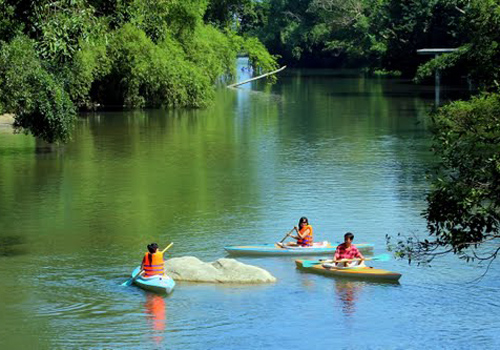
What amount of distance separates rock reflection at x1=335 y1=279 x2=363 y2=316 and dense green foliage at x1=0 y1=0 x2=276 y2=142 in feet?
21.7

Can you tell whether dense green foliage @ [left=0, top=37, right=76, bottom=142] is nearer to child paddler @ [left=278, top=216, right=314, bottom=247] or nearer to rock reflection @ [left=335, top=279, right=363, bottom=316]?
child paddler @ [left=278, top=216, right=314, bottom=247]

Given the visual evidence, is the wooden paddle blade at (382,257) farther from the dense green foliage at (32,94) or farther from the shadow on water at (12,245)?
the dense green foliage at (32,94)

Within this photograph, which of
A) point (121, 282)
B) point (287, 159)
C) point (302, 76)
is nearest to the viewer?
point (121, 282)

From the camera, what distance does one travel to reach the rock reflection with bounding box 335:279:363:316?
20625mm

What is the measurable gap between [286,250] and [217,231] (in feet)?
9.74

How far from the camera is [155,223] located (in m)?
28.4

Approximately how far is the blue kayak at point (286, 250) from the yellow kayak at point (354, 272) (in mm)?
1144

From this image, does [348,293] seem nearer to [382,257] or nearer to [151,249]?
[382,257]

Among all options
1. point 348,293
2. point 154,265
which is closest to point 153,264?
point 154,265

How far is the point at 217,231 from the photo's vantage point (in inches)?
1080

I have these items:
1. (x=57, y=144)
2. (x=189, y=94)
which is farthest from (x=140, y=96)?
(x=57, y=144)

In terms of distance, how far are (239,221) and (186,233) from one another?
2.16 metres

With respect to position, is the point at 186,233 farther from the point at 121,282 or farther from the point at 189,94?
the point at 189,94

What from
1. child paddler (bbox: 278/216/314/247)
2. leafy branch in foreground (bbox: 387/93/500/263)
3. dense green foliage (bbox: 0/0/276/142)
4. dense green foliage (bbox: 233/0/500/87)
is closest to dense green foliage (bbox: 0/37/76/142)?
dense green foliage (bbox: 0/0/276/142)
